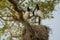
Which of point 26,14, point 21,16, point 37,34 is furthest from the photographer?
point 37,34

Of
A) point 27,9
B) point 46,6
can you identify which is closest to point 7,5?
point 27,9

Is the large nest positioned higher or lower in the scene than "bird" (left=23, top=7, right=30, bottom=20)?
lower

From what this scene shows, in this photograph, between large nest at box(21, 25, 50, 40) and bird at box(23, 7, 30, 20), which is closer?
bird at box(23, 7, 30, 20)

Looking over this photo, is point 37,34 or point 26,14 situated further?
point 37,34

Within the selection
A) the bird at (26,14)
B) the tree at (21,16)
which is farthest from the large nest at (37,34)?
the bird at (26,14)

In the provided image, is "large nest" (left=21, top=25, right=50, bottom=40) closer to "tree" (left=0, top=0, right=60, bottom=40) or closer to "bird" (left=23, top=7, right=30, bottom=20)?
"tree" (left=0, top=0, right=60, bottom=40)

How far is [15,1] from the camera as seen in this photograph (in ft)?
11.4

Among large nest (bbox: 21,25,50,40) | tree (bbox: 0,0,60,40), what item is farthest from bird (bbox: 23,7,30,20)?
large nest (bbox: 21,25,50,40)

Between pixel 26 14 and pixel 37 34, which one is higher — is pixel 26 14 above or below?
above

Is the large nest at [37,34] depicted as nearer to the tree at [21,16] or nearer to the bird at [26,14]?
the tree at [21,16]

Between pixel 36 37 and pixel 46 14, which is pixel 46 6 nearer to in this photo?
pixel 46 14

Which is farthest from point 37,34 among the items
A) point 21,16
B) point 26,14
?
point 21,16

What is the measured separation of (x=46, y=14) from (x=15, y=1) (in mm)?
1034

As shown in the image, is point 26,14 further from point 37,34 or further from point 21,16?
point 37,34
